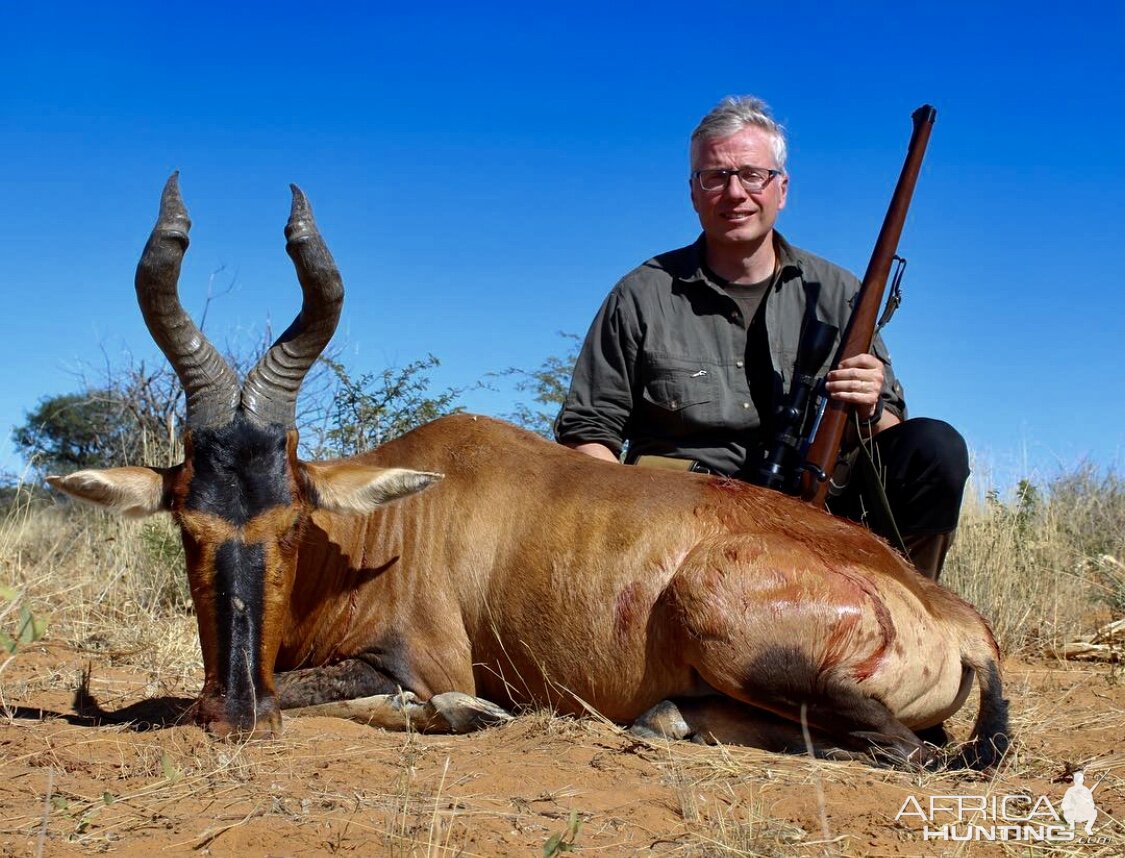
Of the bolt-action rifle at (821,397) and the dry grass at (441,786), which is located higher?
the bolt-action rifle at (821,397)

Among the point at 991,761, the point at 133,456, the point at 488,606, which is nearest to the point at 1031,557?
the point at 991,761

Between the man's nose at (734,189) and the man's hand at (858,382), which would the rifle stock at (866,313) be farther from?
the man's nose at (734,189)

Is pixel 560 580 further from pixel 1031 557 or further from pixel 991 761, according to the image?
pixel 1031 557

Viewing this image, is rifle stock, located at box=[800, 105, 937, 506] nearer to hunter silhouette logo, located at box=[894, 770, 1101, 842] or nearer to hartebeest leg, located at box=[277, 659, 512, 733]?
hartebeest leg, located at box=[277, 659, 512, 733]

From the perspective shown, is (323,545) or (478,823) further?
(323,545)

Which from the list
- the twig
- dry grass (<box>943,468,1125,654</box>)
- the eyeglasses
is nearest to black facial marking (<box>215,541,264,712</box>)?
the twig

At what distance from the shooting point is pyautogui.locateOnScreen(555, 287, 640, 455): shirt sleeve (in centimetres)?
677

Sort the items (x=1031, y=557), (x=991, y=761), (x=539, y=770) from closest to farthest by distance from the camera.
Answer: (x=539, y=770) → (x=991, y=761) → (x=1031, y=557)

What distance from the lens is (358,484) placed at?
193 inches

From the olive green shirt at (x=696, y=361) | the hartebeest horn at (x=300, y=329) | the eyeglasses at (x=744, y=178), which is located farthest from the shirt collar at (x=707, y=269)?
the hartebeest horn at (x=300, y=329)

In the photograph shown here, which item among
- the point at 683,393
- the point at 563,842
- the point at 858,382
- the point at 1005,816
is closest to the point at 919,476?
the point at 858,382

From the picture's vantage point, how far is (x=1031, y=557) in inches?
335

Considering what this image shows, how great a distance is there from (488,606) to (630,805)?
1697mm

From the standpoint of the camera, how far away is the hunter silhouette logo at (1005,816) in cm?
333
